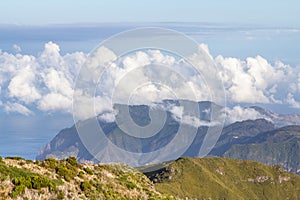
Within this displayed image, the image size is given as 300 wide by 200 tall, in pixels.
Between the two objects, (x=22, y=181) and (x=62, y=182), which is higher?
(x=22, y=181)

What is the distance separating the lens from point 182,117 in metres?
97.9

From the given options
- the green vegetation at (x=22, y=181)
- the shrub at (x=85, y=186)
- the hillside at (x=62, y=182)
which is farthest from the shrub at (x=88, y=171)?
the green vegetation at (x=22, y=181)

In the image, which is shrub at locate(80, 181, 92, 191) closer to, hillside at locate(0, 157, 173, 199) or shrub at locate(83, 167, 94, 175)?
hillside at locate(0, 157, 173, 199)

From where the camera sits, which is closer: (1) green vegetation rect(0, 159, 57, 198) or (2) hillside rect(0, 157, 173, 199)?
(1) green vegetation rect(0, 159, 57, 198)

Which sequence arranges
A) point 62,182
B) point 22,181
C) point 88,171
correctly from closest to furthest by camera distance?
point 22,181 → point 62,182 → point 88,171

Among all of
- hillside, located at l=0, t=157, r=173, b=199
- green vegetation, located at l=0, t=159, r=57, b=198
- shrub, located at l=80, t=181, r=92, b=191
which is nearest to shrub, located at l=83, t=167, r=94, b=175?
hillside, located at l=0, t=157, r=173, b=199

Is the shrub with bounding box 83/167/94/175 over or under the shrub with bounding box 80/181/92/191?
over

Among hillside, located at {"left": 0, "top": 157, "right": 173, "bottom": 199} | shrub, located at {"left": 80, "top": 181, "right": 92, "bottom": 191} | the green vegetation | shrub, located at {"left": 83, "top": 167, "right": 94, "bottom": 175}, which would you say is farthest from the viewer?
shrub, located at {"left": 83, "top": 167, "right": 94, "bottom": 175}

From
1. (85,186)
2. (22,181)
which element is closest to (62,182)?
(85,186)

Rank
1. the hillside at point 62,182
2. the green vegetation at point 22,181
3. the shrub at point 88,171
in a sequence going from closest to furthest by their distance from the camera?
1. the green vegetation at point 22,181
2. the hillside at point 62,182
3. the shrub at point 88,171

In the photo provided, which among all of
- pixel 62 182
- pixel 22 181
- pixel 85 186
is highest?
pixel 22 181

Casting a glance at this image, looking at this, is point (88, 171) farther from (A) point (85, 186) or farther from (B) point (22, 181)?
(B) point (22, 181)

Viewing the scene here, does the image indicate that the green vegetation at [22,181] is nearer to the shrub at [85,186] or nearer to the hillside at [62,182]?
the hillside at [62,182]

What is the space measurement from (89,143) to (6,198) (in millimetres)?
27692
